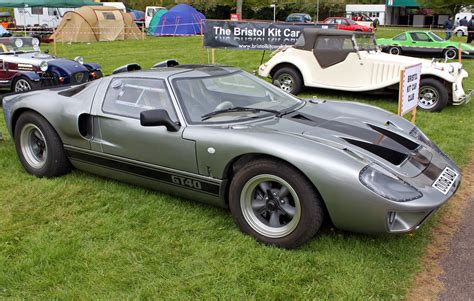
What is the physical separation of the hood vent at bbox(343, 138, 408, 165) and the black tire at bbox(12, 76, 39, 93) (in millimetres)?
8126

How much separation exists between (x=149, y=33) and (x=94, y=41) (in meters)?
6.31

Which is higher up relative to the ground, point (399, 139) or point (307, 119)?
point (307, 119)

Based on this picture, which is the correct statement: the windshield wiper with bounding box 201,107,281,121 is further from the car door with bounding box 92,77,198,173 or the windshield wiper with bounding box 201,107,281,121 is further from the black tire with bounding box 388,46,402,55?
the black tire with bounding box 388,46,402,55

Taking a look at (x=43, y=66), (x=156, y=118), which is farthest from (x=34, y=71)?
(x=156, y=118)

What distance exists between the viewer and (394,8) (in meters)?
55.9

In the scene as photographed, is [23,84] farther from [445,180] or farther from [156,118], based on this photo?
[445,180]

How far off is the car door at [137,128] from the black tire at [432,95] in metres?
6.01

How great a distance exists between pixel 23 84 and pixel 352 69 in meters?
6.89

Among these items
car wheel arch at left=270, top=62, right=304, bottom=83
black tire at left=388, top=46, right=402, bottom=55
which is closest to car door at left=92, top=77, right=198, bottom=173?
car wheel arch at left=270, top=62, right=304, bottom=83

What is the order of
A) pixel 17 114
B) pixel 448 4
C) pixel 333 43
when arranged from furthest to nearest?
pixel 448 4 → pixel 333 43 → pixel 17 114

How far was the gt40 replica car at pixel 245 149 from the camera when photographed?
3027mm

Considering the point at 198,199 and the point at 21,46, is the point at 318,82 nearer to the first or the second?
the point at 198,199

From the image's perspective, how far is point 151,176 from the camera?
393 cm

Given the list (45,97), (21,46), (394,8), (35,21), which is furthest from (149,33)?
(394,8)
